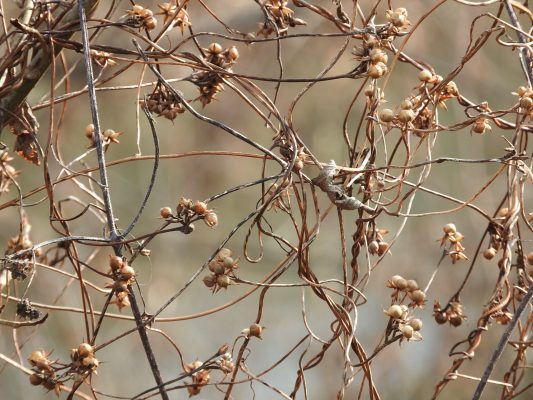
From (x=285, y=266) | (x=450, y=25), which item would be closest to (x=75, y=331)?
(x=450, y=25)

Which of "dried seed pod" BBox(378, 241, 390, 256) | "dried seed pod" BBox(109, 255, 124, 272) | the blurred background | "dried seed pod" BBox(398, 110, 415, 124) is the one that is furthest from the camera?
A: the blurred background

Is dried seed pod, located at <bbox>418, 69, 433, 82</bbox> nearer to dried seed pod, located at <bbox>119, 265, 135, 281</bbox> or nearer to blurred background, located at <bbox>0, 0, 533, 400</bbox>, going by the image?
dried seed pod, located at <bbox>119, 265, 135, 281</bbox>

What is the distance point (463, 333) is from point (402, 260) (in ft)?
1.72

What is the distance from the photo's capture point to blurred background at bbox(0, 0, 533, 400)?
377 cm

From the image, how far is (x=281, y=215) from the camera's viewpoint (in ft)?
14.9

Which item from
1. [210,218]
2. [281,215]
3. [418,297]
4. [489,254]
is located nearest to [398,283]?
[418,297]

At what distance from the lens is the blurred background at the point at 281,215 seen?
12.4 feet

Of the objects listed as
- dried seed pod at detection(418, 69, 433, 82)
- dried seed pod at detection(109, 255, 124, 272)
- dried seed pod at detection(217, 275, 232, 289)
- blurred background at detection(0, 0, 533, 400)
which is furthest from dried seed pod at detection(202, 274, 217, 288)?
blurred background at detection(0, 0, 533, 400)

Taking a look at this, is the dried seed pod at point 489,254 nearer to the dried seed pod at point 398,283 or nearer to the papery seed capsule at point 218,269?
the dried seed pod at point 398,283

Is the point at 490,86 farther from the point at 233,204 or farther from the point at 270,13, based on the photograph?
the point at 270,13

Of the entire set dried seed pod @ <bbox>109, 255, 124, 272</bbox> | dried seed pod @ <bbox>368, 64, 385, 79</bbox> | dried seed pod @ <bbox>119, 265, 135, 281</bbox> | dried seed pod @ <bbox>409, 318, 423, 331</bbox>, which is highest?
dried seed pod @ <bbox>368, 64, 385, 79</bbox>

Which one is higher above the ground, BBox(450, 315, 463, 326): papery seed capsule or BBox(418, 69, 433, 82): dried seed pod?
BBox(418, 69, 433, 82): dried seed pod

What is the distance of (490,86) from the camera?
4.06m

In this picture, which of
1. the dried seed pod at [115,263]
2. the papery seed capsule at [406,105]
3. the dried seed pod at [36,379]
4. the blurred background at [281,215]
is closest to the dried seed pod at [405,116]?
the papery seed capsule at [406,105]
